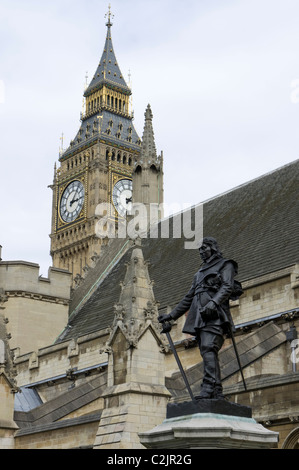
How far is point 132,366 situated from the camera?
18.1m

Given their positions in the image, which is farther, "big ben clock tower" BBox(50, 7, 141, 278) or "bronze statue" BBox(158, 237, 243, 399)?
"big ben clock tower" BBox(50, 7, 141, 278)

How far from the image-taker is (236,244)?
27.0 meters

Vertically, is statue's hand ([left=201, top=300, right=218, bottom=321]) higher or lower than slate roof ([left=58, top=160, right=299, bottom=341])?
lower

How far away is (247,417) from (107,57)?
88.4 metres

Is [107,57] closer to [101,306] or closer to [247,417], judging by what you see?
[101,306]

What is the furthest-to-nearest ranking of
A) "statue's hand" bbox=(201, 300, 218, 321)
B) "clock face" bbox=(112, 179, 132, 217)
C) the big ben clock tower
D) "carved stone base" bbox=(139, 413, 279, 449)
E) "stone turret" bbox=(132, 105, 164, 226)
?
"clock face" bbox=(112, 179, 132, 217) < the big ben clock tower < "stone turret" bbox=(132, 105, 164, 226) < "statue's hand" bbox=(201, 300, 218, 321) < "carved stone base" bbox=(139, 413, 279, 449)

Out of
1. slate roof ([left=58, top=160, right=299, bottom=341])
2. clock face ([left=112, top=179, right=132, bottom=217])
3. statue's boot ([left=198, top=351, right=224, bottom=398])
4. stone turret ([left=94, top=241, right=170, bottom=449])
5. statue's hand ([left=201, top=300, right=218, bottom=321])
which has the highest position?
clock face ([left=112, top=179, right=132, bottom=217])

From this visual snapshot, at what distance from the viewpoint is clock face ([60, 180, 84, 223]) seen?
85000 mm

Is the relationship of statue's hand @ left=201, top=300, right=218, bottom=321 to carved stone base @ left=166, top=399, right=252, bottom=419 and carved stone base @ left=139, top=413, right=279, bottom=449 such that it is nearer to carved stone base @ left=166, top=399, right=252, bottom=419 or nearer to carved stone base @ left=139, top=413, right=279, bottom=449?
carved stone base @ left=166, top=399, right=252, bottom=419

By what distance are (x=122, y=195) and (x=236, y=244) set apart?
57.6 metres

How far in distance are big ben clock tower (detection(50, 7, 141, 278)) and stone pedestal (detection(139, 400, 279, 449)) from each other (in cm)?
6993

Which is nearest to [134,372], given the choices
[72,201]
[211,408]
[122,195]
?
[211,408]

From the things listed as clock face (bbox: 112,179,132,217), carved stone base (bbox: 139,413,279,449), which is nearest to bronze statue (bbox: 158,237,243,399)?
carved stone base (bbox: 139,413,279,449)

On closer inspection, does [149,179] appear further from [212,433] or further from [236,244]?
[212,433]
